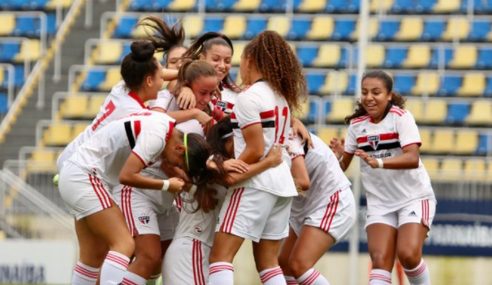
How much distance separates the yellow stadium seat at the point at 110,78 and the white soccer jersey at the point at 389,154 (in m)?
11.2

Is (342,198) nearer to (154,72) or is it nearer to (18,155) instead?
(154,72)

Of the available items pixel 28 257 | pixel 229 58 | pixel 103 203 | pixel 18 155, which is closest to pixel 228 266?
pixel 103 203

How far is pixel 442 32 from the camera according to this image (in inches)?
840

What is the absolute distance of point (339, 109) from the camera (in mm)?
20031

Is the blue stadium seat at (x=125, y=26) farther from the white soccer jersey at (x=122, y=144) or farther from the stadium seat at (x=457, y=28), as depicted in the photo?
the white soccer jersey at (x=122, y=144)

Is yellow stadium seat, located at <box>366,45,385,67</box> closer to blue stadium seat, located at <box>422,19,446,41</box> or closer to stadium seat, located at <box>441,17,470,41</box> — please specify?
blue stadium seat, located at <box>422,19,446,41</box>

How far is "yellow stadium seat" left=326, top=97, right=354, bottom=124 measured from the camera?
1995cm

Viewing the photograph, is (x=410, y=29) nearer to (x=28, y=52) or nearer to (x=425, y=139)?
(x=425, y=139)

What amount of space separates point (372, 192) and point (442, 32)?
36.7 feet

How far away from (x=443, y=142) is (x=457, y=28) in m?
2.64

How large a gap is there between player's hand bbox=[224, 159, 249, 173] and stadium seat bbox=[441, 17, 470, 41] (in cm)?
1311

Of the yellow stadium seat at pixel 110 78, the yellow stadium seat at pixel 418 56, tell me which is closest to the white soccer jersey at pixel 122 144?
the yellow stadium seat at pixel 110 78

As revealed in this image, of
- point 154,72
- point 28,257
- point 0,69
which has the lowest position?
point 28,257

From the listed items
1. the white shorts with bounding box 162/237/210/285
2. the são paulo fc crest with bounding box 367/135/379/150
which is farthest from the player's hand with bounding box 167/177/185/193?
the são paulo fc crest with bounding box 367/135/379/150
